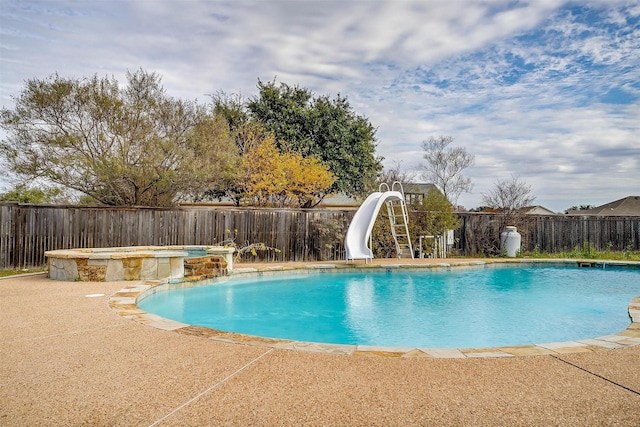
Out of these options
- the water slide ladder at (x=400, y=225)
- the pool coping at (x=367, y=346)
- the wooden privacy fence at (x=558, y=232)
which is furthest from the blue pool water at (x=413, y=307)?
the wooden privacy fence at (x=558, y=232)

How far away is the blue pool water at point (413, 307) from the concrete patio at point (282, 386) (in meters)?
1.78

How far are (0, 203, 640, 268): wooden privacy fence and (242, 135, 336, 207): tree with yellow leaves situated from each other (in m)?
2.76

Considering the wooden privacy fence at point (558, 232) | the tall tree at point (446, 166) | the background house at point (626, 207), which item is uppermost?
the tall tree at point (446, 166)

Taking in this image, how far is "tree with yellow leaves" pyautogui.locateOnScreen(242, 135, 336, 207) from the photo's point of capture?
1398 centimetres

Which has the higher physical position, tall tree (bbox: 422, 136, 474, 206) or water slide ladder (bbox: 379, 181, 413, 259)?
tall tree (bbox: 422, 136, 474, 206)

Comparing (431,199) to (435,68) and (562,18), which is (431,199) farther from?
(562,18)

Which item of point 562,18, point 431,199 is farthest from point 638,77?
point 431,199

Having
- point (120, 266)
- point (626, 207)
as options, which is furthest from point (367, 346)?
point (626, 207)

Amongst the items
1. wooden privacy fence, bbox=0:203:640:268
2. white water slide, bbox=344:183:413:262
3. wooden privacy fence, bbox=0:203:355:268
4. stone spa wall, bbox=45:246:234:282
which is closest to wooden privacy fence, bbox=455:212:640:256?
wooden privacy fence, bbox=0:203:640:268

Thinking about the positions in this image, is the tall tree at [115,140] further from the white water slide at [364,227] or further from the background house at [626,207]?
the background house at [626,207]

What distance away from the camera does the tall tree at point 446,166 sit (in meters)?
27.8

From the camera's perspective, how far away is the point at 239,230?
11.1 metres

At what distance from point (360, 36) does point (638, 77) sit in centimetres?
726

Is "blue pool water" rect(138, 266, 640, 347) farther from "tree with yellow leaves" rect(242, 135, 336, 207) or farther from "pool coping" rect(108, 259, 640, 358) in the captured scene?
"tree with yellow leaves" rect(242, 135, 336, 207)
